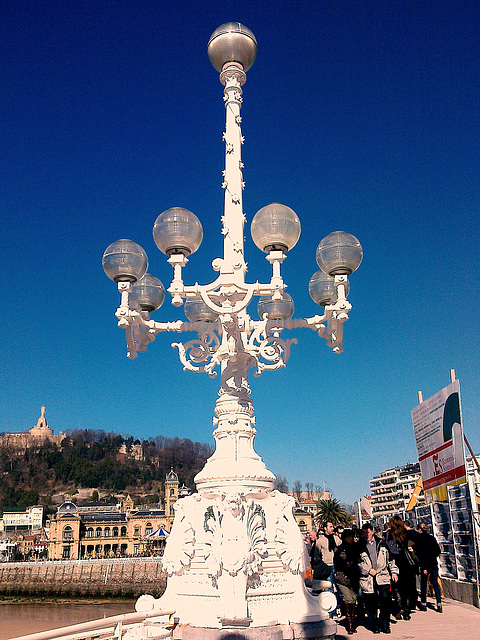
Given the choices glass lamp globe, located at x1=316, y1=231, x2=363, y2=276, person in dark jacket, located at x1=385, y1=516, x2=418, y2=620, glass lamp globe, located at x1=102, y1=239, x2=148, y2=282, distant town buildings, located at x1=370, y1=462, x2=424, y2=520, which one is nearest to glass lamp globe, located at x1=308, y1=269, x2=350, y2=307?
glass lamp globe, located at x1=316, y1=231, x2=363, y2=276

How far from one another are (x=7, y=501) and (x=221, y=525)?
447 feet

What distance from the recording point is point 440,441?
9.35 metres

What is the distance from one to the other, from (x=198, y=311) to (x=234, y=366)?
1837 mm

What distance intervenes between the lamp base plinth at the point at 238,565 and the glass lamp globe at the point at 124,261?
86.9 inches

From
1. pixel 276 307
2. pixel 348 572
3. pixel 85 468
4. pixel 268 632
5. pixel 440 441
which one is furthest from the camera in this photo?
pixel 85 468

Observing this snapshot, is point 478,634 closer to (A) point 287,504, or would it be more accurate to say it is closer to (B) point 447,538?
(A) point 287,504

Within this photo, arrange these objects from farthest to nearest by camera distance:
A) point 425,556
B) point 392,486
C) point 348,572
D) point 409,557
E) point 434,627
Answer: point 392,486 → point 425,556 → point 409,557 → point 348,572 → point 434,627

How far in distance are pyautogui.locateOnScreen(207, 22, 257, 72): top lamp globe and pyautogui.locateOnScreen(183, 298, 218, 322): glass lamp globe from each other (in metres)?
2.93

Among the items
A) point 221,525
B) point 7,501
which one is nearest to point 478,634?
point 221,525

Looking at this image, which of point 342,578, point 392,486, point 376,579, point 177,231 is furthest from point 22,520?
point 177,231

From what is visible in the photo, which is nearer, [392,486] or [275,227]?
[275,227]

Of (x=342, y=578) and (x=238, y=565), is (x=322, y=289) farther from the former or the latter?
(x=342, y=578)

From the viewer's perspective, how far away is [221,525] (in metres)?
4.50

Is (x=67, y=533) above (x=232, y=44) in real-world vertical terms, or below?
below
